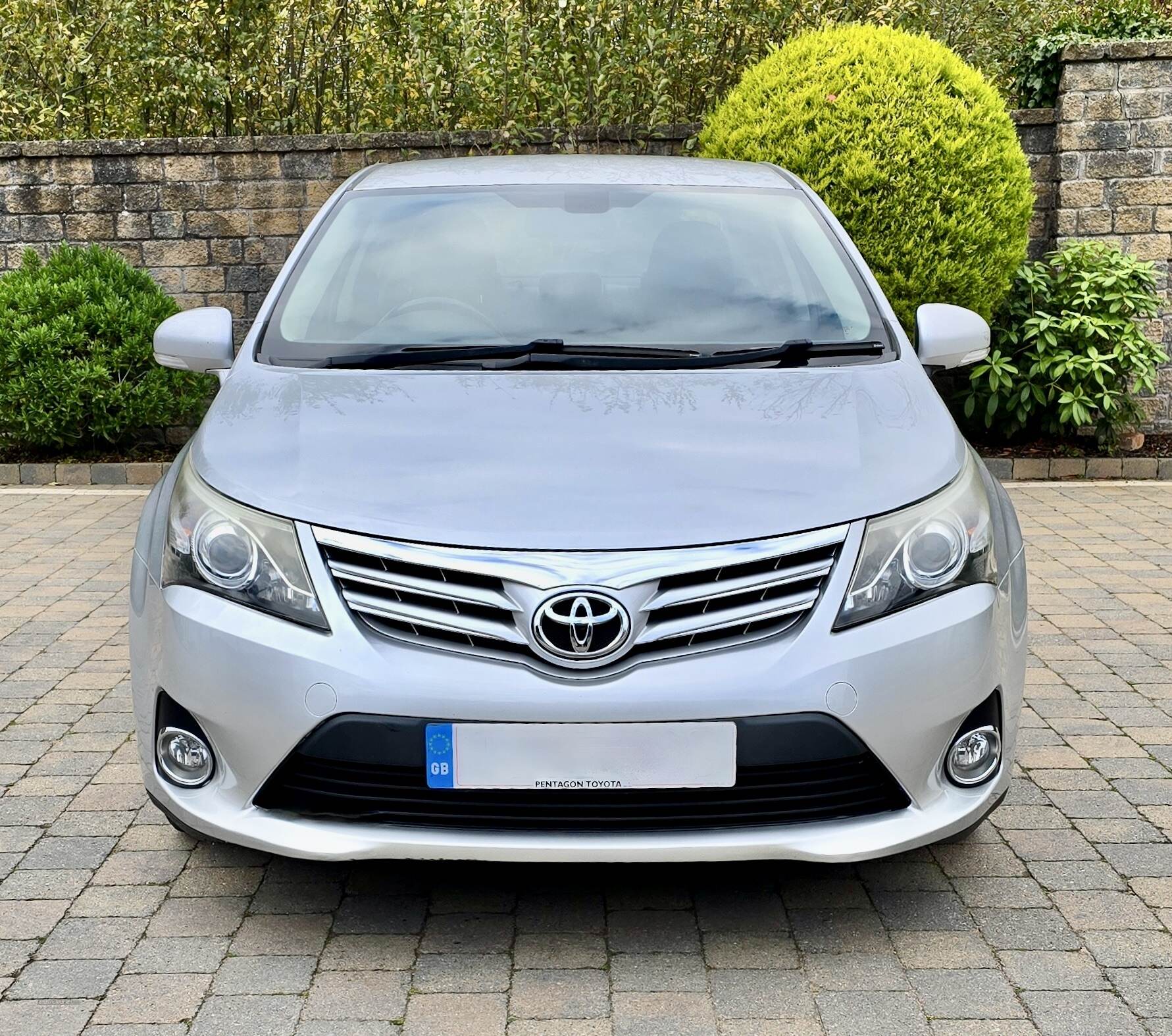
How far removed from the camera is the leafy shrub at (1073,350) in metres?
8.73

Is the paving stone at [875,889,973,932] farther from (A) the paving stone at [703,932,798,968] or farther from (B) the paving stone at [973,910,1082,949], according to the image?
(A) the paving stone at [703,932,798,968]

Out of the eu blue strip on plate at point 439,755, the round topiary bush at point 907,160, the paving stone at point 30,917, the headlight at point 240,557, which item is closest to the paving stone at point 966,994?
the eu blue strip on plate at point 439,755

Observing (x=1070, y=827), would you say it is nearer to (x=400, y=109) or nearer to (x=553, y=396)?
(x=553, y=396)

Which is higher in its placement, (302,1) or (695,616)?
(302,1)

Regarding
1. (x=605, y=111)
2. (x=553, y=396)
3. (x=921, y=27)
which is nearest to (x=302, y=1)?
(x=605, y=111)

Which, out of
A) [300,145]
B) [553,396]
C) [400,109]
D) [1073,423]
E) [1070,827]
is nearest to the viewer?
[553,396]

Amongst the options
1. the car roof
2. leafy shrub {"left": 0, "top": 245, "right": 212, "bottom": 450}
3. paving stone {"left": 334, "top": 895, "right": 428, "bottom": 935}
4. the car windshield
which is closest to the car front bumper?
paving stone {"left": 334, "top": 895, "right": 428, "bottom": 935}

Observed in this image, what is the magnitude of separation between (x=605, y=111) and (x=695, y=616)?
7.67 m

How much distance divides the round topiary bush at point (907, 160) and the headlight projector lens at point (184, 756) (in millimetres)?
6201

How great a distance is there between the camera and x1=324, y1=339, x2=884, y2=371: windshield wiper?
3.58 metres

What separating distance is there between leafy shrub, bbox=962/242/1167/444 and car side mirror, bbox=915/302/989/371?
15.9 ft

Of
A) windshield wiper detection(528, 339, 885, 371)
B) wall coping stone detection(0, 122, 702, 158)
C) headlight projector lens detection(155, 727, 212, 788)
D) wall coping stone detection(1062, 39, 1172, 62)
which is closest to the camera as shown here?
headlight projector lens detection(155, 727, 212, 788)

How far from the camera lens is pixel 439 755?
2721 millimetres

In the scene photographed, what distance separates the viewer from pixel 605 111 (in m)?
9.84
